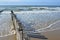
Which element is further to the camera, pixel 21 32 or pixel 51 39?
pixel 51 39

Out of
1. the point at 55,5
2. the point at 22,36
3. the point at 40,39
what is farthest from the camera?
the point at 55,5

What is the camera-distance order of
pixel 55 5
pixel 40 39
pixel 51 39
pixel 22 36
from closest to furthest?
pixel 40 39 < pixel 22 36 < pixel 51 39 < pixel 55 5

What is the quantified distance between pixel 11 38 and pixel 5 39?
194 mm

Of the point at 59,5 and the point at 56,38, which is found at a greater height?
the point at 56,38

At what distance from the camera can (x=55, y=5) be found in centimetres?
2422

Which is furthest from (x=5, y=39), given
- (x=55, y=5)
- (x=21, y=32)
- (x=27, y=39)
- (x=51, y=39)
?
(x=55, y=5)

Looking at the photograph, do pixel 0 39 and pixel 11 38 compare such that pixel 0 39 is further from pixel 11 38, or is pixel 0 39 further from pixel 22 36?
pixel 22 36

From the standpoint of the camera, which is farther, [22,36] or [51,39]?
[51,39]

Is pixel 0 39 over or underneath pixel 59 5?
over

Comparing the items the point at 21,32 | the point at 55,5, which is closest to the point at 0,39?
the point at 21,32

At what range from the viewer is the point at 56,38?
520 cm

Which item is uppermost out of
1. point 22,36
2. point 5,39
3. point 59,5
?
point 22,36

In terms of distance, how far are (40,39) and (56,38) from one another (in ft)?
7.97

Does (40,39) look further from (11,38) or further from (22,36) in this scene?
(11,38)
